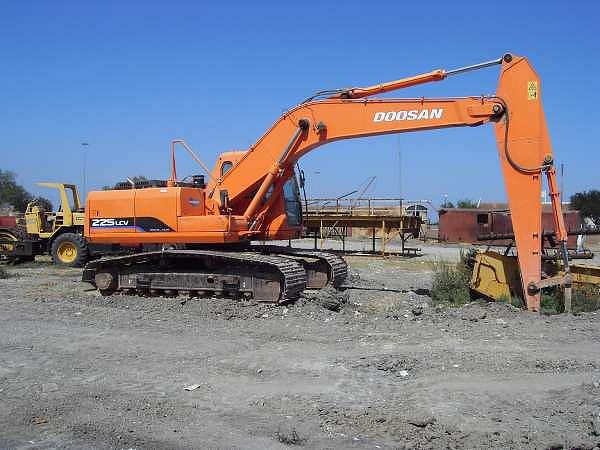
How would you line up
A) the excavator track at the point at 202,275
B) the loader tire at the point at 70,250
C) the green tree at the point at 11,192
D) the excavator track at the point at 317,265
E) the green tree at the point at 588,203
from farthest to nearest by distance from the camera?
the green tree at the point at 11,192 < the green tree at the point at 588,203 < the loader tire at the point at 70,250 < the excavator track at the point at 317,265 < the excavator track at the point at 202,275

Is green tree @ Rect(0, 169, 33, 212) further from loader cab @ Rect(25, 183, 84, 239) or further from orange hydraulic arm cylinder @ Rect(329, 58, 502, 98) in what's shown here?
orange hydraulic arm cylinder @ Rect(329, 58, 502, 98)

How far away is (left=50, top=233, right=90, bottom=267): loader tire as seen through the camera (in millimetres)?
19938

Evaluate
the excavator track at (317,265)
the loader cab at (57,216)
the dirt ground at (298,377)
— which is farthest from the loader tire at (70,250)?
the excavator track at (317,265)

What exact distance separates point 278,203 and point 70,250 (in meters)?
10.7

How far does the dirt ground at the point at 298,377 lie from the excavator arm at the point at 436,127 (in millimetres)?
1378

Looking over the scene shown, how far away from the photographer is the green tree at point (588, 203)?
169 feet

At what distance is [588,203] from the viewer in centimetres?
5366

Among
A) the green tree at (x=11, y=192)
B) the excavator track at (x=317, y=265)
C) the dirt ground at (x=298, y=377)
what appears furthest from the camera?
the green tree at (x=11, y=192)

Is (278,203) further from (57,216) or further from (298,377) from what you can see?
(57,216)

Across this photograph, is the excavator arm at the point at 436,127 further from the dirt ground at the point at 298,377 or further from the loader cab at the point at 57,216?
the loader cab at the point at 57,216

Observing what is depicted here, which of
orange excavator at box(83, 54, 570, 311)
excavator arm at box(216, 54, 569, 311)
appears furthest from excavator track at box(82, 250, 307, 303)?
excavator arm at box(216, 54, 569, 311)

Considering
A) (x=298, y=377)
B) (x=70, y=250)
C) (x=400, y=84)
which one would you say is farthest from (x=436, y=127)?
(x=70, y=250)

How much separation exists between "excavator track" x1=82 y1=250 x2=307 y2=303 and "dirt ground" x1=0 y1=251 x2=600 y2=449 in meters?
0.46

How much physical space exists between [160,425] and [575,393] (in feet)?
12.2
